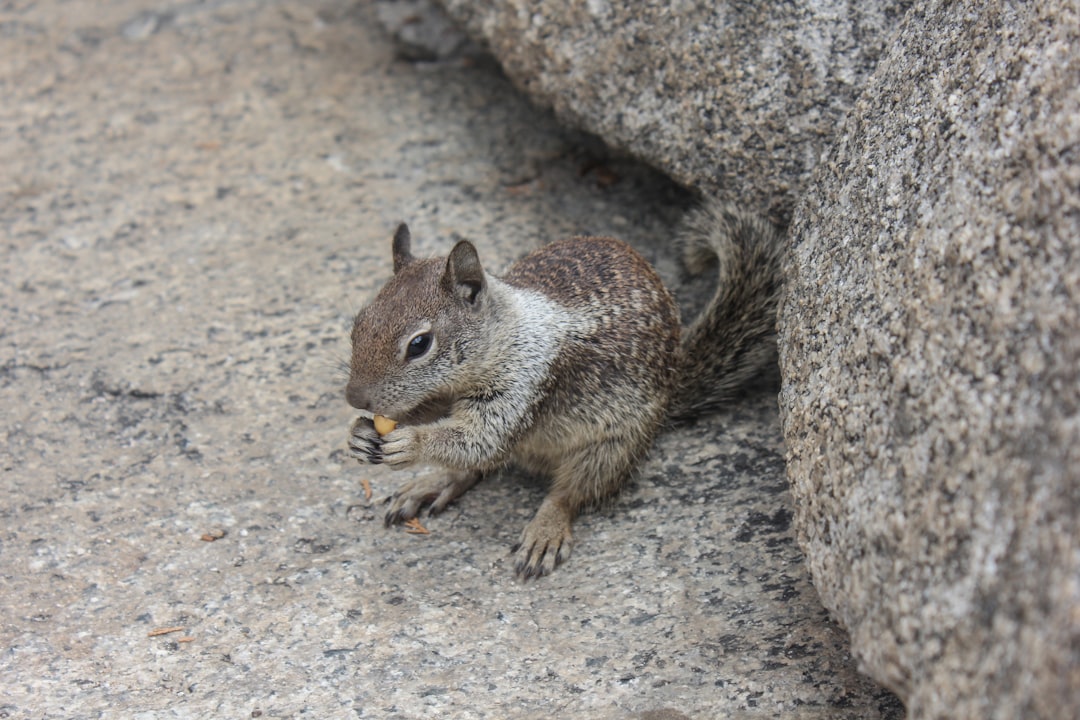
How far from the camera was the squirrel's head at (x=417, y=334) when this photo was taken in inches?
116

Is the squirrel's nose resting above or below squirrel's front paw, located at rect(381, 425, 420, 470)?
above

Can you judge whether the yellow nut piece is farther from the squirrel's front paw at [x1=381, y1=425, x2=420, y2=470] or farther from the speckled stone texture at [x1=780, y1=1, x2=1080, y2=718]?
the speckled stone texture at [x1=780, y1=1, x2=1080, y2=718]

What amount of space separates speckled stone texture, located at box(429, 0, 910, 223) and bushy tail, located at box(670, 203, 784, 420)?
7.4 inches

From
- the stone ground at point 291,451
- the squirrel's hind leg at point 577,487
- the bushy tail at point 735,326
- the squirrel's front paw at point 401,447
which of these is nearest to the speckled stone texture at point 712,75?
the bushy tail at point 735,326

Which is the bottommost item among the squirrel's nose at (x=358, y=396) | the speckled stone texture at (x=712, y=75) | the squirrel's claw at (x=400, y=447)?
the squirrel's claw at (x=400, y=447)

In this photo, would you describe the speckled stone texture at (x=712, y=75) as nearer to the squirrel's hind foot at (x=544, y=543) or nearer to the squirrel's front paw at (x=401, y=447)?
the squirrel's hind foot at (x=544, y=543)

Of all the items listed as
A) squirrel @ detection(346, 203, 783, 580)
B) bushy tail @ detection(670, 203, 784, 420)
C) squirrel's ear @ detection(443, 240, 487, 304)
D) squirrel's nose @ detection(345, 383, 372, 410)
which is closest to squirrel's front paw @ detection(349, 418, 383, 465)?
squirrel @ detection(346, 203, 783, 580)

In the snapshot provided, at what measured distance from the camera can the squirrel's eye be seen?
298 cm

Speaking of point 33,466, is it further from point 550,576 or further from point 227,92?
point 227,92

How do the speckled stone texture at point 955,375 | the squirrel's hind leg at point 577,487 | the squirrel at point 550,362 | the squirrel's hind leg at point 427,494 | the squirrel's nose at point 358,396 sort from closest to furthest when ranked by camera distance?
1. the speckled stone texture at point 955,375
2. the squirrel's nose at point 358,396
3. the squirrel at point 550,362
4. the squirrel's hind leg at point 577,487
5. the squirrel's hind leg at point 427,494

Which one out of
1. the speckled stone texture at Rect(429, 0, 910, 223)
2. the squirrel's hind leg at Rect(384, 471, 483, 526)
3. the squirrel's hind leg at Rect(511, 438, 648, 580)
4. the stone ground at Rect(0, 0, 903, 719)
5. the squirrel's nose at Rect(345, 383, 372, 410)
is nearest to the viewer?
the stone ground at Rect(0, 0, 903, 719)

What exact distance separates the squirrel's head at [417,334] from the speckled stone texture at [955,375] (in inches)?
36.2

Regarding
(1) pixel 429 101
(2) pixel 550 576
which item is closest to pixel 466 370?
(2) pixel 550 576

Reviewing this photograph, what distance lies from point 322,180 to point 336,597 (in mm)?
2355
